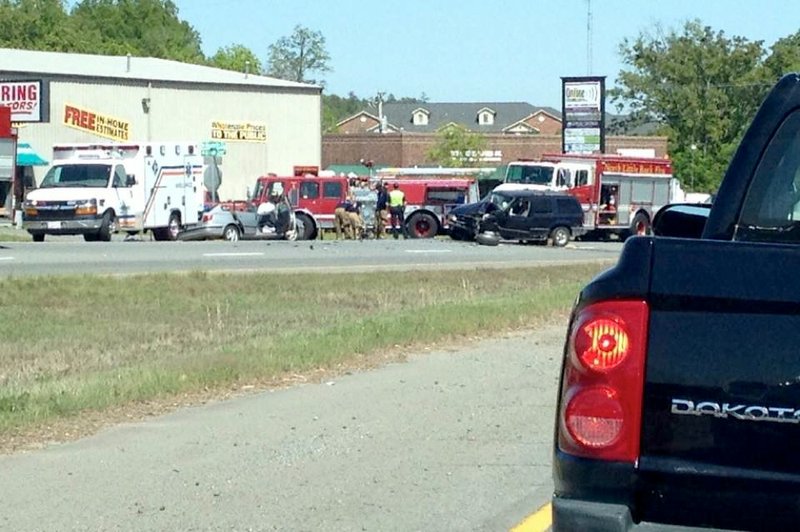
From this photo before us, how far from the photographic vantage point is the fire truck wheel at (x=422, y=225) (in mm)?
52656

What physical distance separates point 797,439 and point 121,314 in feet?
72.1

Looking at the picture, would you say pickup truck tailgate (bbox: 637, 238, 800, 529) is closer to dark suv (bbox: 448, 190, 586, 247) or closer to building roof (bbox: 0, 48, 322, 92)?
dark suv (bbox: 448, 190, 586, 247)

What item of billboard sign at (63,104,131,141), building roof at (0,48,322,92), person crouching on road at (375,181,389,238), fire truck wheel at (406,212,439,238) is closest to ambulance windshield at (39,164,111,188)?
person crouching on road at (375,181,389,238)

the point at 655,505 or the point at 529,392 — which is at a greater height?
the point at 655,505

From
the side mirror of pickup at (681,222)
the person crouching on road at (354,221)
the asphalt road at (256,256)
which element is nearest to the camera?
the side mirror of pickup at (681,222)

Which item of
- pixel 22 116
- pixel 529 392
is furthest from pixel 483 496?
pixel 22 116

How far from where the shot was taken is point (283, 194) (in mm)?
51562

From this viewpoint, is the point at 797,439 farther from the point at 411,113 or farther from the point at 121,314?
the point at 411,113

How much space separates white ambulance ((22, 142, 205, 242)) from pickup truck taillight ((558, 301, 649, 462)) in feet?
122

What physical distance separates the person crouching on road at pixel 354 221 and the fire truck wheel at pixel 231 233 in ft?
16.5

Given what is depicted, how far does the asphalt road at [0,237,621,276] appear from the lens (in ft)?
103

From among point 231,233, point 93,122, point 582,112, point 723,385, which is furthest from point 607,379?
point 582,112

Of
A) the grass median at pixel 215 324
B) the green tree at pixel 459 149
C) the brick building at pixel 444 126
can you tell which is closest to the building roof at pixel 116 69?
the brick building at pixel 444 126

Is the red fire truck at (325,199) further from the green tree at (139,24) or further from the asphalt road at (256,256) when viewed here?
the green tree at (139,24)
